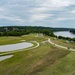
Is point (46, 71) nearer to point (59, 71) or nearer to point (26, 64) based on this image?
point (59, 71)

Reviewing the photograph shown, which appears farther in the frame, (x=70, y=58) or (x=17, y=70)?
(x=70, y=58)

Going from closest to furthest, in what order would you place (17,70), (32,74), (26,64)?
1. (32,74)
2. (17,70)
3. (26,64)

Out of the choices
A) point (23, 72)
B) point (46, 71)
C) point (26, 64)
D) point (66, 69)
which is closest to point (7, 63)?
point (26, 64)

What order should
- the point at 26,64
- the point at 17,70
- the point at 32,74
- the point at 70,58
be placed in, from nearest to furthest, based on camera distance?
the point at 32,74, the point at 17,70, the point at 26,64, the point at 70,58

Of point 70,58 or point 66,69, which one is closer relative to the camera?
point 66,69

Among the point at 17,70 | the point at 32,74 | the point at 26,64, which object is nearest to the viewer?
the point at 32,74

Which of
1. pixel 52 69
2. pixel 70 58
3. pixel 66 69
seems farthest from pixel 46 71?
pixel 70 58

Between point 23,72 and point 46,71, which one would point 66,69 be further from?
point 23,72

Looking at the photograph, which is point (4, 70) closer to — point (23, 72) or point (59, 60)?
point (23, 72)

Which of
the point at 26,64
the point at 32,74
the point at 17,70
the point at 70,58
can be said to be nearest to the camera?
the point at 32,74
